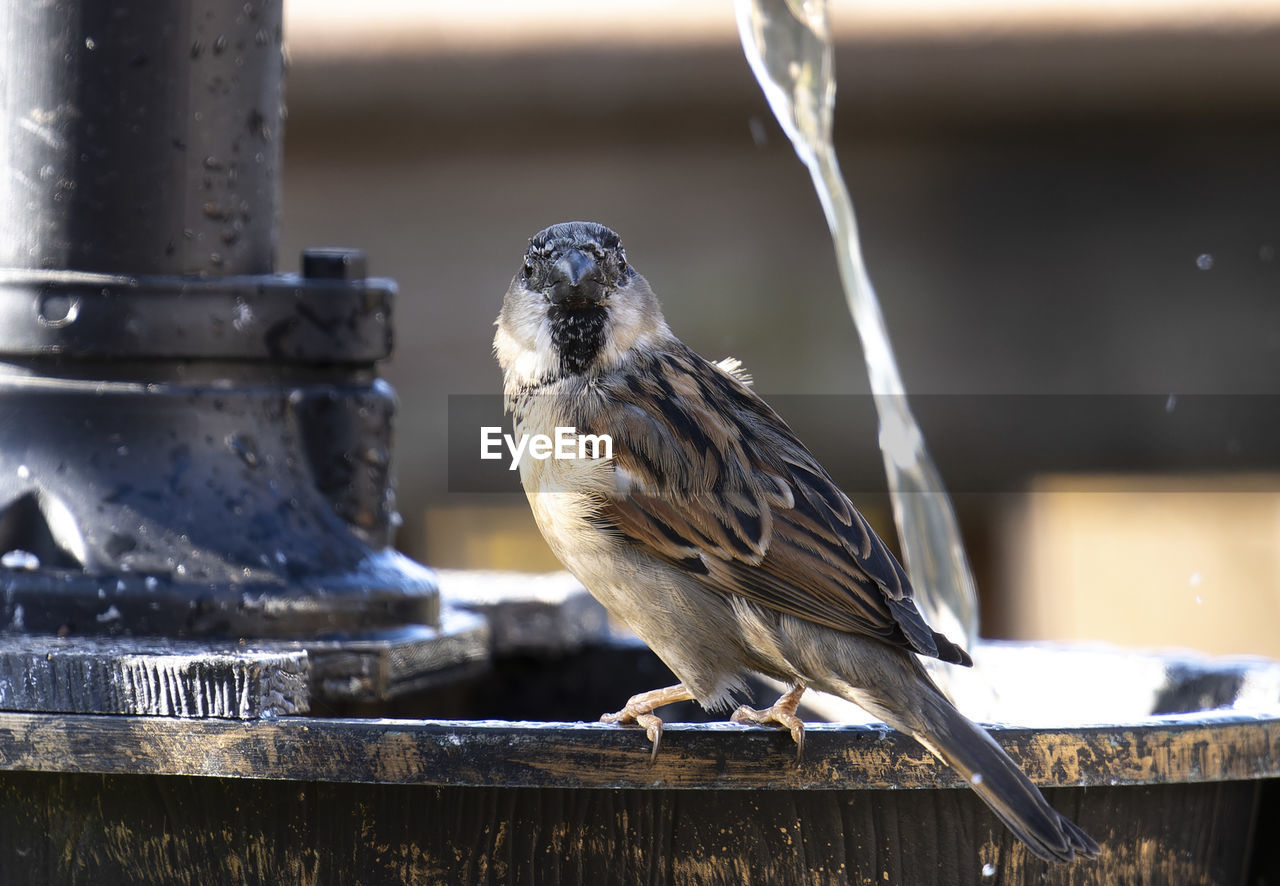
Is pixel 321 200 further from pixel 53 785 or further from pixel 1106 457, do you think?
pixel 53 785

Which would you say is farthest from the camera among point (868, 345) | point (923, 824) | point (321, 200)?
point (321, 200)

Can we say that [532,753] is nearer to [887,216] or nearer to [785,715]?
[785,715]

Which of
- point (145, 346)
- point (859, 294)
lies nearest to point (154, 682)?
point (145, 346)

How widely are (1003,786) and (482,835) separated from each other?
633 millimetres

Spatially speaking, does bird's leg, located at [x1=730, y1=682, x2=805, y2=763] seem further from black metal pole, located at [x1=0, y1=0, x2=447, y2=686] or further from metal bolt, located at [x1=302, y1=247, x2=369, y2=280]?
metal bolt, located at [x1=302, y1=247, x2=369, y2=280]

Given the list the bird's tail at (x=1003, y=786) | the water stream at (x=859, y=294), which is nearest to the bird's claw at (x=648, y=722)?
the bird's tail at (x=1003, y=786)

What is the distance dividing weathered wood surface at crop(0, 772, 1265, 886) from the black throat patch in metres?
0.76

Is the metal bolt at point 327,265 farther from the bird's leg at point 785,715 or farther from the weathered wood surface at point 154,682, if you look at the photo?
the bird's leg at point 785,715

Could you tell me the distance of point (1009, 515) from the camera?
6.65 metres

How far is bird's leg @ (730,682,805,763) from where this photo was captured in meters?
2.04

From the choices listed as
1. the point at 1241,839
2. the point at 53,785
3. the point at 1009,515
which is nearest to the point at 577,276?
the point at 53,785

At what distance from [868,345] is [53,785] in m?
1.88

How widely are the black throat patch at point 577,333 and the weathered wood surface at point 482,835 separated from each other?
76 cm
